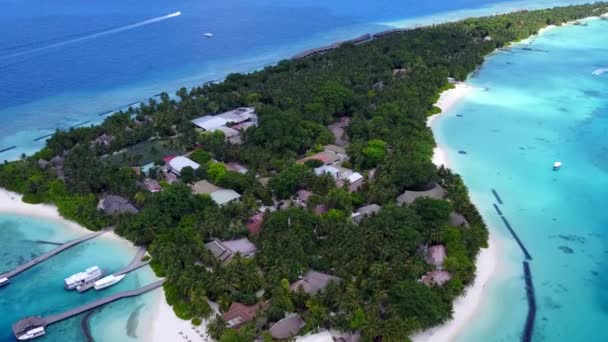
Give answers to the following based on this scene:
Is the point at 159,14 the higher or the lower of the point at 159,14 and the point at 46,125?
the higher

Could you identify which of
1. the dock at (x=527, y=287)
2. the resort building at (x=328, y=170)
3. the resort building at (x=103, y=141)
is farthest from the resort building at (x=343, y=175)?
the resort building at (x=103, y=141)

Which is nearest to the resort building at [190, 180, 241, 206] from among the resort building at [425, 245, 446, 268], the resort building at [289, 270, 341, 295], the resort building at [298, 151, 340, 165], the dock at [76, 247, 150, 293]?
the dock at [76, 247, 150, 293]

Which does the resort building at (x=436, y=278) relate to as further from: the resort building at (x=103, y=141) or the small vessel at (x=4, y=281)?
the resort building at (x=103, y=141)

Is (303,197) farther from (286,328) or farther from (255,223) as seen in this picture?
(286,328)

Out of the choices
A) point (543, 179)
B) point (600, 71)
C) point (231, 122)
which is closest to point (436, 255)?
point (543, 179)

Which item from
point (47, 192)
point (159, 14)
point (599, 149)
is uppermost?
point (159, 14)

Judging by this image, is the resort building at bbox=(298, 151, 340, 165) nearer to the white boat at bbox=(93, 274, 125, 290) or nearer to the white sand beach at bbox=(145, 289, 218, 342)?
the white boat at bbox=(93, 274, 125, 290)

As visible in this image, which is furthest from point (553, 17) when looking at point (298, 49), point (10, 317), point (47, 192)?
point (10, 317)

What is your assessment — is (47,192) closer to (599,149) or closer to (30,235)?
(30,235)
